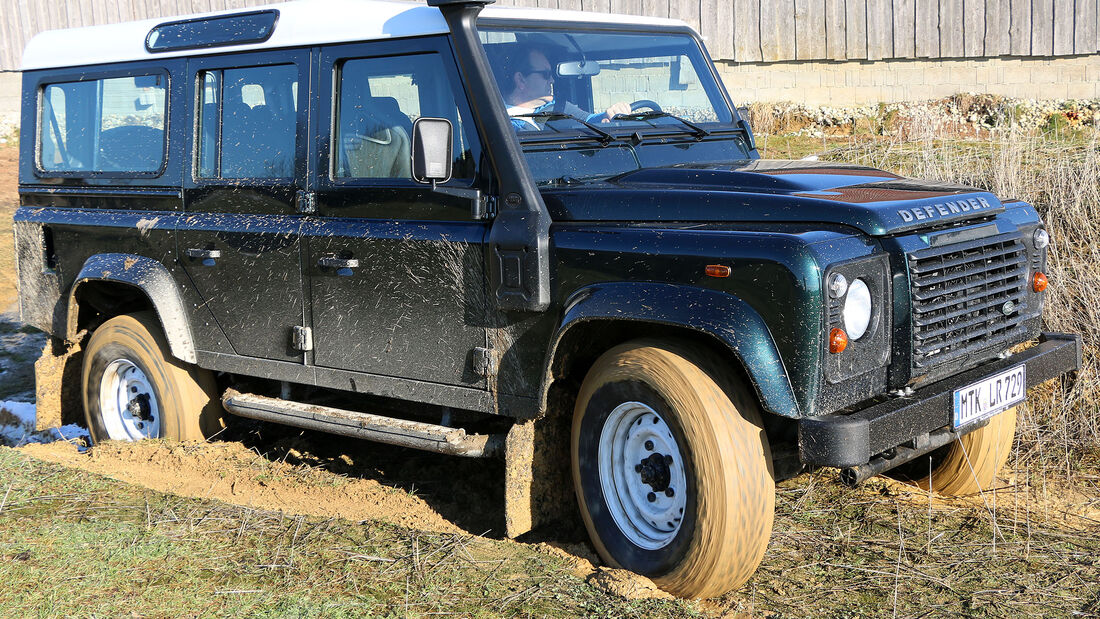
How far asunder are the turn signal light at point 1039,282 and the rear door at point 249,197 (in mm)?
3099

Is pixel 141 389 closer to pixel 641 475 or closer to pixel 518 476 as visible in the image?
pixel 518 476

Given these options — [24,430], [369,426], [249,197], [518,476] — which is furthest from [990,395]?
[24,430]

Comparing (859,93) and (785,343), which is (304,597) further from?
(859,93)

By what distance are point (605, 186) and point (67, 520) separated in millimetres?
2674

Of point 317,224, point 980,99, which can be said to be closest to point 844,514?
point 317,224

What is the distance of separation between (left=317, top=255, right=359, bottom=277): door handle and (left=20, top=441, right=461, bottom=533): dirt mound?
108cm

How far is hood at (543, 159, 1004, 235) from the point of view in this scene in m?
3.46

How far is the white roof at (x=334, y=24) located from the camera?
14.1ft

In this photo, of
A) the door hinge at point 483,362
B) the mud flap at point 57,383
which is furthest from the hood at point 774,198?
the mud flap at point 57,383

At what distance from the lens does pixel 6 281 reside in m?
11.0

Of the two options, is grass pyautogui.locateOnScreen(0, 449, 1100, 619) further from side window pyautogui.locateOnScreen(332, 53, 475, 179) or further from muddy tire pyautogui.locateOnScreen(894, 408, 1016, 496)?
side window pyautogui.locateOnScreen(332, 53, 475, 179)

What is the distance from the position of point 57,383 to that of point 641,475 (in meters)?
3.99

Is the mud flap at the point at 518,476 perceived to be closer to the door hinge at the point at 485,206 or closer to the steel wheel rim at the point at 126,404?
the door hinge at the point at 485,206

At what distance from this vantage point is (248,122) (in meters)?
4.98
